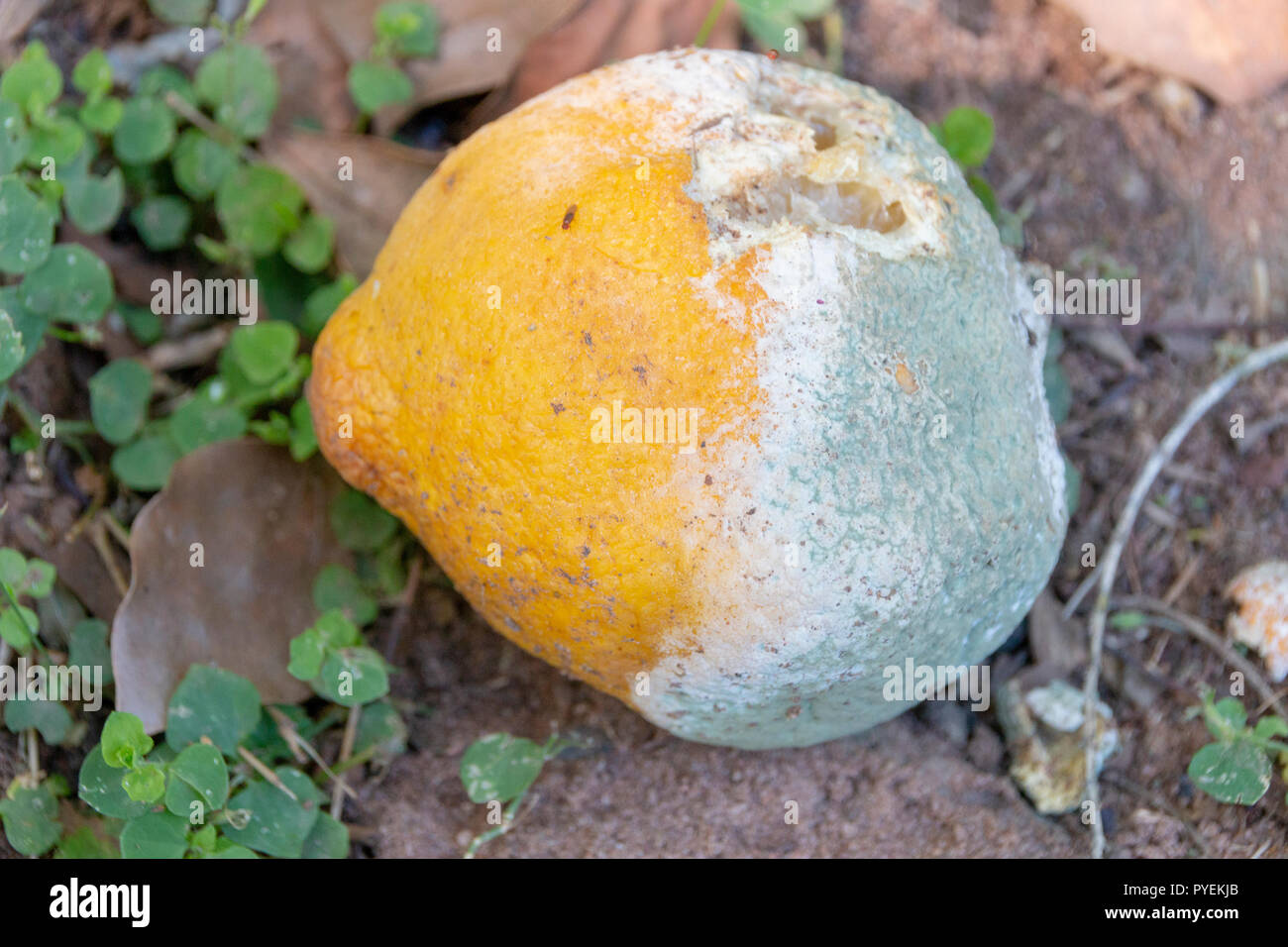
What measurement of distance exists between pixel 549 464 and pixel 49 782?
129 centimetres

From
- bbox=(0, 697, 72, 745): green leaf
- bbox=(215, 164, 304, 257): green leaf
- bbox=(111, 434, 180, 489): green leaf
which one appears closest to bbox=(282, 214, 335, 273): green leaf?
bbox=(215, 164, 304, 257): green leaf

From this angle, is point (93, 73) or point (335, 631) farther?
point (93, 73)

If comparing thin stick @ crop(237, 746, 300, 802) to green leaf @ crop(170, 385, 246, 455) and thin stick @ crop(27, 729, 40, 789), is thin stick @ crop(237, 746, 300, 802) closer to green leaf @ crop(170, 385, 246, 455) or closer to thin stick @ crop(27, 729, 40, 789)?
thin stick @ crop(27, 729, 40, 789)

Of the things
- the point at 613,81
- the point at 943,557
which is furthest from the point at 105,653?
the point at 943,557

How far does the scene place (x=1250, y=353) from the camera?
9.36ft

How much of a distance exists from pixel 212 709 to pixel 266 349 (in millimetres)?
817

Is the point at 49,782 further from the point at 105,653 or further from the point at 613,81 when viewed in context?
the point at 613,81

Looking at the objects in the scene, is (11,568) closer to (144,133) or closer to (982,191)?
(144,133)

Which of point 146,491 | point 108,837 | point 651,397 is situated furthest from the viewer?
point 146,491

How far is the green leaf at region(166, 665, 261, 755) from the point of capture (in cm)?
223

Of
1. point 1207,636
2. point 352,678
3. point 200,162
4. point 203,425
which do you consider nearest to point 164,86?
point 200,162

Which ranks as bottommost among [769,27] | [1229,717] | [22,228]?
[1229,717]

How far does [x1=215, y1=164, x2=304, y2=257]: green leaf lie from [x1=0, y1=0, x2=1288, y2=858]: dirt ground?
93cm

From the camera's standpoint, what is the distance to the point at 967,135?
2.74 m
